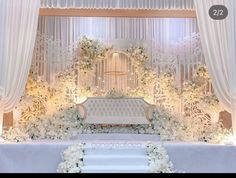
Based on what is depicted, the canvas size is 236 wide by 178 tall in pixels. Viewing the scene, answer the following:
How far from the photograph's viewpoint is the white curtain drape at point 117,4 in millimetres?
6152

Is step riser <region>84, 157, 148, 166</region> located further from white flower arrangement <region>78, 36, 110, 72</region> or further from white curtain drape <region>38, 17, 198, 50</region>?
white curtain drape <region>38, 17, 198, 50</region>

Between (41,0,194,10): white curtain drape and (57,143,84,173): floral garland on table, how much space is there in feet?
8.42

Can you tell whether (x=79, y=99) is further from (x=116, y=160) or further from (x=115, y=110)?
(x=116, y=160)

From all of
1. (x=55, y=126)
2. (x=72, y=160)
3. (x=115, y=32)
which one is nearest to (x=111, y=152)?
(x=72, y=160)

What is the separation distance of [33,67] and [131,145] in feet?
12.7

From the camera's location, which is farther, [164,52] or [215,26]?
[164,52]

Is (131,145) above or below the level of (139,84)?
below

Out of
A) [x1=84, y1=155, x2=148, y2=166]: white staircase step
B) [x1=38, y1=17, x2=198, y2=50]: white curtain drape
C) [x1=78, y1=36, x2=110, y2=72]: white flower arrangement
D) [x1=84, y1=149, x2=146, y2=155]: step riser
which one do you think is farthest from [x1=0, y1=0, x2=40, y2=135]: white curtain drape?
[x1=38, y1=17, x2=198, y2=50]: white curtain drape

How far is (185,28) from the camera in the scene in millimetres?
8648

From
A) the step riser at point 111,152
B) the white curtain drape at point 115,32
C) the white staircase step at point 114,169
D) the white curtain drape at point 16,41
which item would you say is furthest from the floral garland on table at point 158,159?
the white curtain drape at point 115,32
